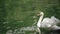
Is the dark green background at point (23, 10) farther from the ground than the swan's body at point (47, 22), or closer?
farther from the ground

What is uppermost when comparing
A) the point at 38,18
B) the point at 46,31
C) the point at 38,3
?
the point at 38,3

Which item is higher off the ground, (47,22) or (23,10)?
(23,10)

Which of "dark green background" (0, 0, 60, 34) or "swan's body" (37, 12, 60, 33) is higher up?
"dark green background" (0, 0, 60, 34)

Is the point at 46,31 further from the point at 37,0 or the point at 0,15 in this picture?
the point at 0,15

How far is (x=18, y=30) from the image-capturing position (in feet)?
7.90

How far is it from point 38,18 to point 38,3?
0.56ft

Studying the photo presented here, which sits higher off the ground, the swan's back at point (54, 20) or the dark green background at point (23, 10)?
the dark green background at point (23, 10)

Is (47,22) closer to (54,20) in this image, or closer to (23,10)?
(54,20)

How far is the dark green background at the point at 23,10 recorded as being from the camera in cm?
241

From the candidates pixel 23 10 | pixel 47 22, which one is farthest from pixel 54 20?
pixel 23 10

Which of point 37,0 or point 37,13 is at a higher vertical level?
point 37,0

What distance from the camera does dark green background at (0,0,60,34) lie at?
7.92 feet

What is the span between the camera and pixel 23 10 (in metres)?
2.42

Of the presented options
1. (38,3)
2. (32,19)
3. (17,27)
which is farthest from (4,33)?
(38,3)
